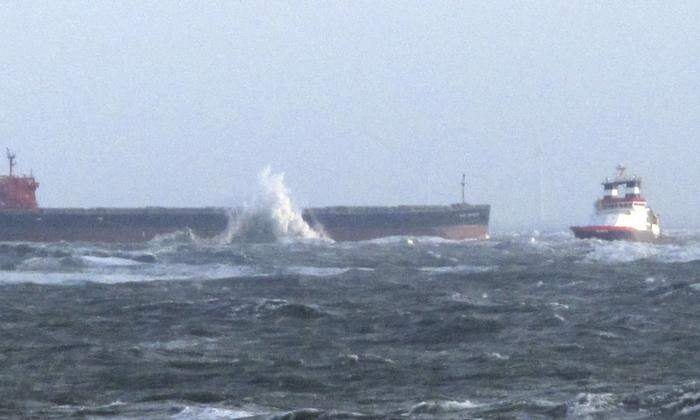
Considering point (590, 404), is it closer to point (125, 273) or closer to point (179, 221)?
point (125, 273)

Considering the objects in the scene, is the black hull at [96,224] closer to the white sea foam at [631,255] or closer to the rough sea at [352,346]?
the white sea foam at [631,255]

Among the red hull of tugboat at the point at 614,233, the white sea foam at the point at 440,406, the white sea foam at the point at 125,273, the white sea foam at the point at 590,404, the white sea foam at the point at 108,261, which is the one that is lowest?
the white sea foam at the point at 440,406

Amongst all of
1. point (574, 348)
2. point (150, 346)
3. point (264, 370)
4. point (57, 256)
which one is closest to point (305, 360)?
point (264, 370)

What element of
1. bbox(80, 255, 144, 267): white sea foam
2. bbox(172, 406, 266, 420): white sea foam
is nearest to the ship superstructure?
bbox(80, 255, 144, 267): white sea foam

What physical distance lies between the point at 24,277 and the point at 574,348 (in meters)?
23.9

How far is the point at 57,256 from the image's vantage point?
50062 millimetres

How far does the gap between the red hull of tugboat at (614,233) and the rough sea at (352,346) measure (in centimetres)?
3635

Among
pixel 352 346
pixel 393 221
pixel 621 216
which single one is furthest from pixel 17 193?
pixel 352 346

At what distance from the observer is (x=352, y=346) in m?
19.7

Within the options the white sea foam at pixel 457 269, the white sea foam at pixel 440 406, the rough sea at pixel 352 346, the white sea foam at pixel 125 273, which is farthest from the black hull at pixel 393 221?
the white sea foam at pixel 440 406

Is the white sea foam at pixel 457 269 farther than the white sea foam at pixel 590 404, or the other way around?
the white sea foam at pixel 457 269

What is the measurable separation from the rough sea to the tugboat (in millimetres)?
36838

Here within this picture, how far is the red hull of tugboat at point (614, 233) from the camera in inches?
2938

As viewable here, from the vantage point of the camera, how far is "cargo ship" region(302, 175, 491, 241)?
266 feet
